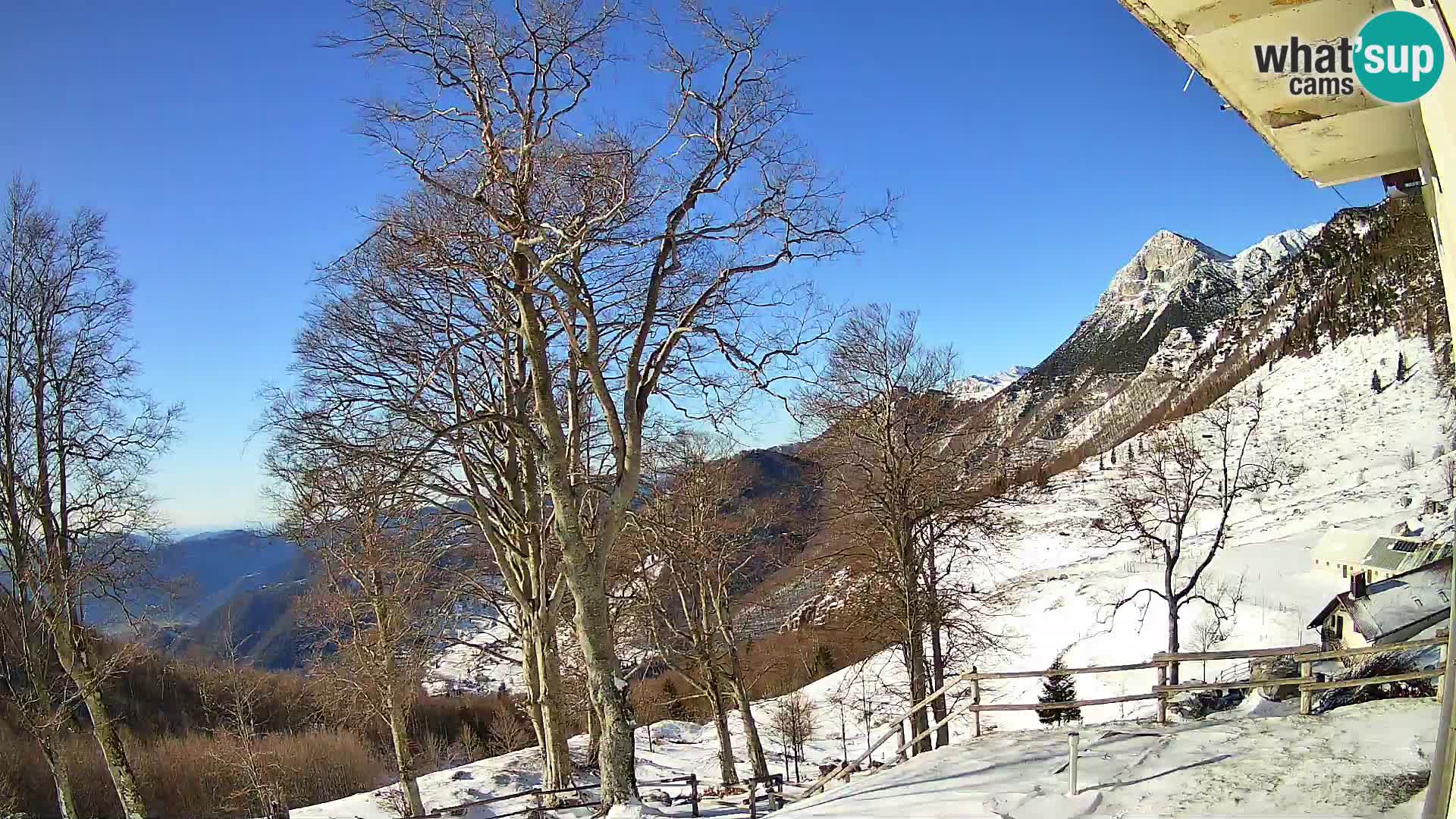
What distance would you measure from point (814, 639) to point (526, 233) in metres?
37.4

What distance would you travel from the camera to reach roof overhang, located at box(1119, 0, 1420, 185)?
9.73 feet

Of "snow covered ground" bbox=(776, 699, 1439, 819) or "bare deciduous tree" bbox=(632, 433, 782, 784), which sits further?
"bare deciduous tree" bbox=(632, 433, 782, 784)

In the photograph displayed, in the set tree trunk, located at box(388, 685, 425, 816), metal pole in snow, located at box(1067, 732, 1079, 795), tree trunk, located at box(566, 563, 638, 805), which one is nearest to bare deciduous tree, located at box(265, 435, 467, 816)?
tree trunk, located at box(388, 685, 425, 816)

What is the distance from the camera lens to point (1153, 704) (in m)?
26.6

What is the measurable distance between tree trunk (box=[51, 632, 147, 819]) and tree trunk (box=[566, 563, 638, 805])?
28.8 feet

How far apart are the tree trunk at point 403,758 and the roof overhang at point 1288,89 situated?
55.2 ft

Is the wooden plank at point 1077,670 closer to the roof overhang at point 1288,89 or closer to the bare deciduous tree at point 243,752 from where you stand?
the roof overhang at point 1288,89

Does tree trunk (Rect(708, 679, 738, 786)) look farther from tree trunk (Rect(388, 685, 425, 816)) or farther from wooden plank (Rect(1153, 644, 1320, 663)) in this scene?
wooden plank (Rect(1153, 644, 1320, 663))

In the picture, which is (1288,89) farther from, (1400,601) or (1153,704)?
(1153,704)

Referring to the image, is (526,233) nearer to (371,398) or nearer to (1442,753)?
(371,398)

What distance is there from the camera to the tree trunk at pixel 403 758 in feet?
50.6

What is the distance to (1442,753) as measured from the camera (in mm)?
2406

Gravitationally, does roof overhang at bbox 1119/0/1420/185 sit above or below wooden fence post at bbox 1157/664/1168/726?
above

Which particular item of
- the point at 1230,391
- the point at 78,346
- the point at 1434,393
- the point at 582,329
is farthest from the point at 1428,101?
the point at 1230,391
